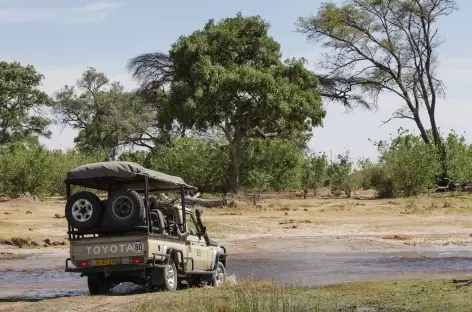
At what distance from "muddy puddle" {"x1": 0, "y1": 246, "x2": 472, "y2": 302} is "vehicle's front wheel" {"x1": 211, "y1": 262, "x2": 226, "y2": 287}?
1.15 meters

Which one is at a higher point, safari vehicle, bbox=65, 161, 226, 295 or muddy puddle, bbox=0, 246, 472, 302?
safari vehicle, bbox=65, 161, 226, 295

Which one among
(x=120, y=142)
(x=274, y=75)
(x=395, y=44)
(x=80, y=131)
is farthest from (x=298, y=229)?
(x=80, y=131)

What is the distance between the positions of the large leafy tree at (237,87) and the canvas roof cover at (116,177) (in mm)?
25990

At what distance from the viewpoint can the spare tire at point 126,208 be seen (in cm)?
1482

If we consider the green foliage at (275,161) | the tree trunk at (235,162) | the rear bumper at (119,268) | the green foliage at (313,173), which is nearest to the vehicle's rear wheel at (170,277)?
the rear bumper at (119,268)

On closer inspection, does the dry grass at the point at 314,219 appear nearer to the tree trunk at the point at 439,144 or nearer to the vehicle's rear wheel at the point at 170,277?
the tree trunk at the point at 439,144

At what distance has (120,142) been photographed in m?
67.6

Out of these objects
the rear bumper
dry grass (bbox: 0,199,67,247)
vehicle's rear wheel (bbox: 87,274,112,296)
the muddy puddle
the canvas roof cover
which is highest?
the canvas roof cover

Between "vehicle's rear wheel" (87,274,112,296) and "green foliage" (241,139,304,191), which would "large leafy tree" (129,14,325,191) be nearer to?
"green foliage" (241,139,304,191)

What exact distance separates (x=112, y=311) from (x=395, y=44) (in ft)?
139

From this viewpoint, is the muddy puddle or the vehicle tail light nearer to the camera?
the vehicle tail light

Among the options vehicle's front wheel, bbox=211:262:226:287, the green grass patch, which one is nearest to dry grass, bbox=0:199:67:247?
vehicle's front wheel, bbox=211:262:226:287

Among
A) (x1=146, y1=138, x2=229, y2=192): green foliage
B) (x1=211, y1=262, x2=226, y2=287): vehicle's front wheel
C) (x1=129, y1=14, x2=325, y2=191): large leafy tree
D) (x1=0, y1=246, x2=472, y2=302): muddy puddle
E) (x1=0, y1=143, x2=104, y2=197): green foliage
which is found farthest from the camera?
(x1=0, y1=143, x2=104, y2=197): green foliage

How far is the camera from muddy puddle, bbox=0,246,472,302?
17938 mm
